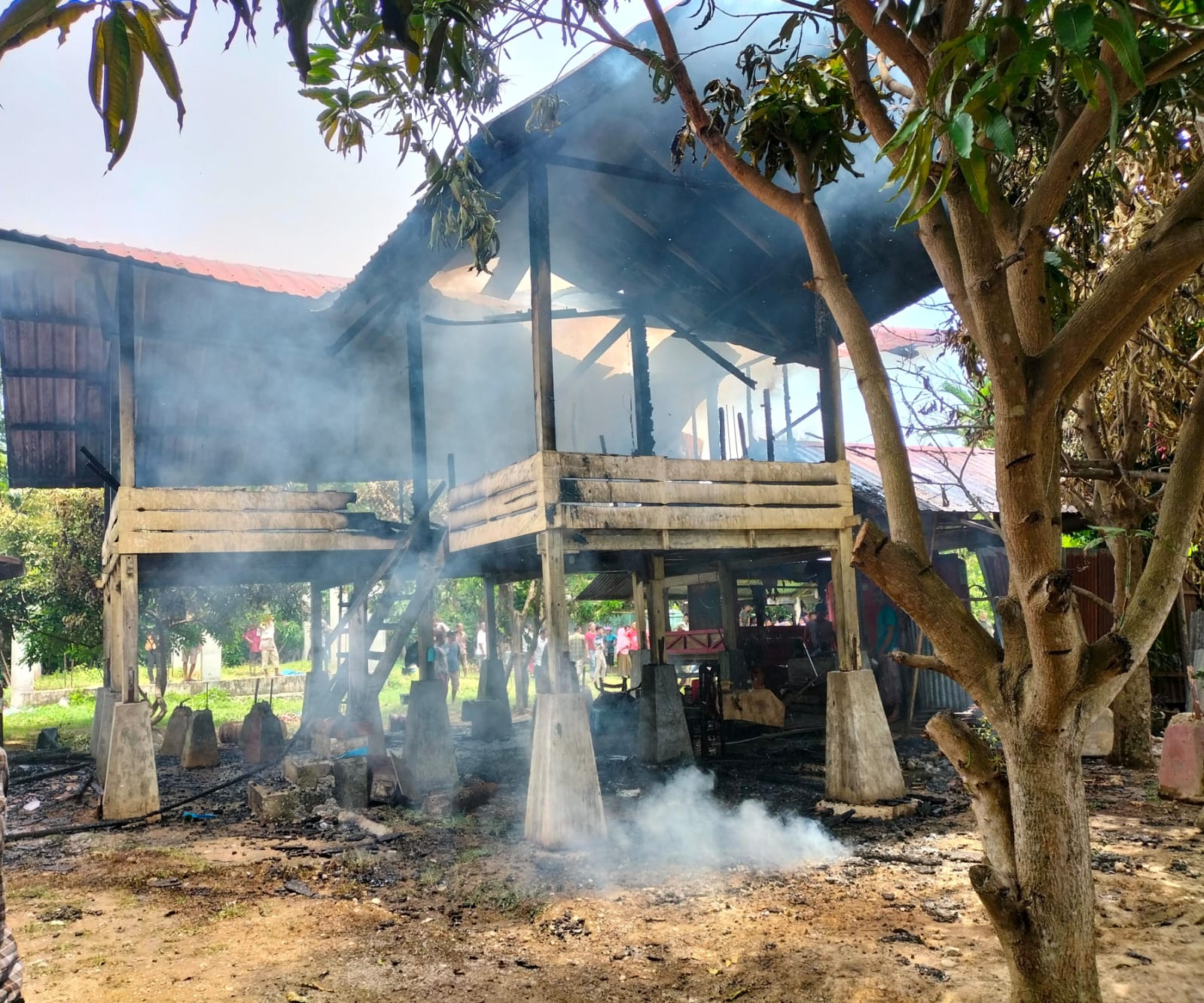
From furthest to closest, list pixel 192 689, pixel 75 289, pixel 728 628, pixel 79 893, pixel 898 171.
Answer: pixel 192 689, pixel 728 628, pixel 75 289, pixel 79 893, pixel 898 171

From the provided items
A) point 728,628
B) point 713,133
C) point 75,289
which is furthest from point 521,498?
point 728,628

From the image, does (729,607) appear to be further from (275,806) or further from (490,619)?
(275,806)

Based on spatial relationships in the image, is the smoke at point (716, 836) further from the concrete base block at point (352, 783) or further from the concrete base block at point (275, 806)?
the concrete base block at point (275, 806)

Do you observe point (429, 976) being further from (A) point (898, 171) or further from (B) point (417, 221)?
(B) point (417, 221)

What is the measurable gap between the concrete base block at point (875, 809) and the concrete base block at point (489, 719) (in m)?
7.93

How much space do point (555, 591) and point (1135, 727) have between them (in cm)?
704

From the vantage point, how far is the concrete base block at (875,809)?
8.24 metres

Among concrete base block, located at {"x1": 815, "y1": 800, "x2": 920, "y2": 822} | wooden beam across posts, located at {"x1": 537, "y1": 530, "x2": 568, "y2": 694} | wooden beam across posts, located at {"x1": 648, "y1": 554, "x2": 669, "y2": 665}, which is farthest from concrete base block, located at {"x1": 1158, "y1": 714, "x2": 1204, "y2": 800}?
wooden beam across posts, located at {"x1": 648, "y1": 554, "x2": 669, "y2": 665}

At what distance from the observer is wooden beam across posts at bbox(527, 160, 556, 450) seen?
818 cm

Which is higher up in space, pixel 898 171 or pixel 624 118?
pixel 624 118

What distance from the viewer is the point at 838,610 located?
9.48m

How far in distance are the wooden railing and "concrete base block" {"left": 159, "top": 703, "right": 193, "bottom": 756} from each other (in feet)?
23.1

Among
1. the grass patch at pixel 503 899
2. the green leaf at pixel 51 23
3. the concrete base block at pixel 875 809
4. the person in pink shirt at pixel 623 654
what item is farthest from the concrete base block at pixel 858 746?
the person in pink shirt at pixel 623 654

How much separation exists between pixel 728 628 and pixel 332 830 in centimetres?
858
